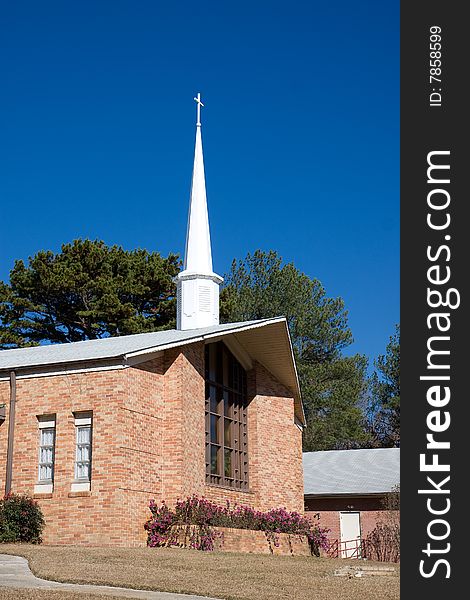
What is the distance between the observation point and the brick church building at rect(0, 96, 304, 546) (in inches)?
829

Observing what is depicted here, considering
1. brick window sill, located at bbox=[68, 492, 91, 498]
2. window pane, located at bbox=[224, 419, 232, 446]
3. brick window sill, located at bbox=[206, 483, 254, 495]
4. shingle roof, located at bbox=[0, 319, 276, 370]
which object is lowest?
brick window sill, located at bbox=[68, 492, 91, 498]

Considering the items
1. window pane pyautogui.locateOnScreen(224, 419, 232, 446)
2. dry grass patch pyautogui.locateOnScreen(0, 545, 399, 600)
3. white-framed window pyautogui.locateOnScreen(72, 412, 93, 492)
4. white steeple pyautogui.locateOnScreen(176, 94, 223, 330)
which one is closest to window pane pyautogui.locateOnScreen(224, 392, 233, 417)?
window pane pyautogui.locateOnScreen(224, 419, 232, 446)

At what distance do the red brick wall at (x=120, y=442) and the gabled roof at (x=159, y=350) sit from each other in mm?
337

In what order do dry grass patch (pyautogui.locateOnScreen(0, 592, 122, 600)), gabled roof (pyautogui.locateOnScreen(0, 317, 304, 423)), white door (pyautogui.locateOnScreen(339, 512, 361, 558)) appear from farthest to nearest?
white door (pyautogui.locateOnScreen(339, 512, 361, 558)) < gabled roof (pyautogui.locateOnScreen(0, 317, 304, 423)) < dry grass patch (pyautogui.locateOnScreen(0, 592, 122, 600))

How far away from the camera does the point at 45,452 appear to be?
2220 cm

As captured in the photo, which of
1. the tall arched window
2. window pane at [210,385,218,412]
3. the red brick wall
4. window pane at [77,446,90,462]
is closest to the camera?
the red brick wall

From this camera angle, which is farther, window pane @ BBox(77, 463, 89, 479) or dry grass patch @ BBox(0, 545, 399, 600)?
window pane @ BBox(77, 463, 89, 479)

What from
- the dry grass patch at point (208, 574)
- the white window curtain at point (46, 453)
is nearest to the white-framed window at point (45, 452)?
the white window curtain at point (46, 453)

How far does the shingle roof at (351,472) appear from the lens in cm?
3388

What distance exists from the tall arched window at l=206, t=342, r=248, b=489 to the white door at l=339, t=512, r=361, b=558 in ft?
25.4

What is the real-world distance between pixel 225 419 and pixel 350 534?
32.1 ft

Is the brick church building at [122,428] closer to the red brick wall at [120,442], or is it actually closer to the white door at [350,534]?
the red brick wall at [120,442]

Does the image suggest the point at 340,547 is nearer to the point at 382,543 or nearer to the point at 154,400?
the point at 382,543

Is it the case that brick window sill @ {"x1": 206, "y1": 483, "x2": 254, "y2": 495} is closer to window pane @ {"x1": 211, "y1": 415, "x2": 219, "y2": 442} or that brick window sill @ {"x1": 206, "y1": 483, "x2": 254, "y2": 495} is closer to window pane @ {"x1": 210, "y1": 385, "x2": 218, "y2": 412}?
window pane @ {"x1": 211, "y1": 415, "x2": 219, "y2": 442}
